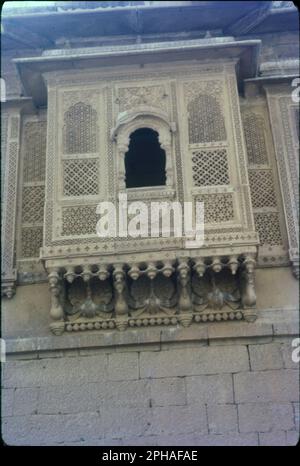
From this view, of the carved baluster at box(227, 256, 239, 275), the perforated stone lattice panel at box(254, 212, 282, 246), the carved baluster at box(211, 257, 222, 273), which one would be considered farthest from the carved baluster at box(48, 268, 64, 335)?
the perforated stone lattice panel at box(254, 212, 282, 246)

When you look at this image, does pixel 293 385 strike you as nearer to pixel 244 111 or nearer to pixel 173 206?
pixel 173 206

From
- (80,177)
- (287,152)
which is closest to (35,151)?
(80,177)

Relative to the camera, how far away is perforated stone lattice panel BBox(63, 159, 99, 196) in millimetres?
→ 6102

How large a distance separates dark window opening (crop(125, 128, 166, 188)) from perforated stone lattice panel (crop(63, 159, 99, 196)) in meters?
1.10

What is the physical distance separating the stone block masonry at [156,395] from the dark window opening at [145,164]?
2.32 m

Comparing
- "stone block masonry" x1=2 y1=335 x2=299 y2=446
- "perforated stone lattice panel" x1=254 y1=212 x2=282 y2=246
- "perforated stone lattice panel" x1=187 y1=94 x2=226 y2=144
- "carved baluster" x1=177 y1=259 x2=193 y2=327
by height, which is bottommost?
"stone block masonry" x1=2 y1=335 x2=299 y2=446

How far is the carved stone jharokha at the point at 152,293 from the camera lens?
226 inches

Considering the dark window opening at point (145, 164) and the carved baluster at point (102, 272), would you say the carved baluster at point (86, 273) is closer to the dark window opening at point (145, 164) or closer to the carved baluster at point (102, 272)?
the carved baluster at point (102, 272)

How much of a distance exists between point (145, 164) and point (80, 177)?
1.45 m

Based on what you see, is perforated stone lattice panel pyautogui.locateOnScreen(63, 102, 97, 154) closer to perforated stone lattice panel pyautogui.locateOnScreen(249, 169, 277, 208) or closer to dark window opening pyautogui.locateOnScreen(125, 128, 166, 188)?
dark window opening pyautogui.locateOnScreen(125, 128, 166, 188)

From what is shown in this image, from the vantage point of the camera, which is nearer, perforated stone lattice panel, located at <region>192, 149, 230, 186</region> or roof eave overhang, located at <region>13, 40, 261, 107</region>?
perforated stone lattice panel, located at <region>192, 149, 230, 186</region>

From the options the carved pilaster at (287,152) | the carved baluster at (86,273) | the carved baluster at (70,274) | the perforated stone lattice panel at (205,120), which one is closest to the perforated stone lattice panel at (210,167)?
the perforated stone lattice panel at (205,120)

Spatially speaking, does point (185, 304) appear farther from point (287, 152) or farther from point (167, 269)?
point (287, 152)

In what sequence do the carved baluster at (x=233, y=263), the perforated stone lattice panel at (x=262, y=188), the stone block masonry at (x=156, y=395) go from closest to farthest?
1. the stone block masonry at (x=156, y=395)
2. the carved baluster at (x=233, y=263)
3. the perforated stone lattice panel at (x=262, y=188)
